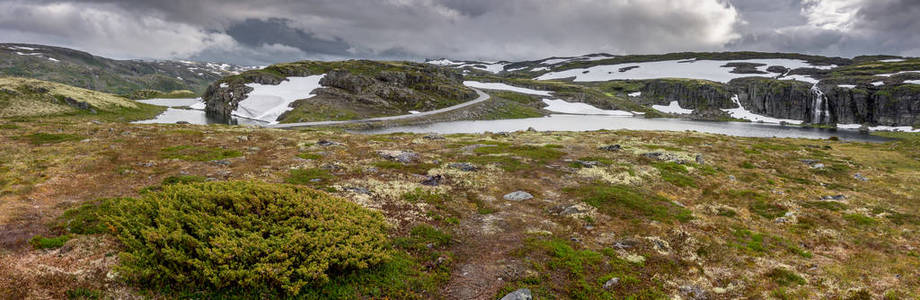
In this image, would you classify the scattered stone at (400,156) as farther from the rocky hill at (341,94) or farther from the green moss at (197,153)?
the rocky hill at (341,94)

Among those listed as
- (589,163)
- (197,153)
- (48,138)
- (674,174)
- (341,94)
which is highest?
(341,94)

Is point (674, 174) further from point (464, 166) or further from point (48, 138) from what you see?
point (48, 138)

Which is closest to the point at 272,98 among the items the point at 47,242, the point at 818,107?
the point at 47,242

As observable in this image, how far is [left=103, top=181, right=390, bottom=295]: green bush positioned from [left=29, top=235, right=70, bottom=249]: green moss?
148 centimetres

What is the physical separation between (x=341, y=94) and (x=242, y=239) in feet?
489

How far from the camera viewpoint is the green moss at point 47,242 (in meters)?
13.6

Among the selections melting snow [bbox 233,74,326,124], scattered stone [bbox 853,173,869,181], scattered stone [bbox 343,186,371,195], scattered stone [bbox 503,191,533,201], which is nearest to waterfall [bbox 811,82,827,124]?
scattered stone [bbox 853,173,869,181]

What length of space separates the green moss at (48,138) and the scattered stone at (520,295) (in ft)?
158

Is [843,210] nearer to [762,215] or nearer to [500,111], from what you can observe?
[762,215]

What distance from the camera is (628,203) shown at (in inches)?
955

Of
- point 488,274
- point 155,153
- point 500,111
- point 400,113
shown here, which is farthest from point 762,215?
point 500,111

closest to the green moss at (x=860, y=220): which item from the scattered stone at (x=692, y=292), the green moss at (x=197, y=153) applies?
the scattered stone at (x=692, y=292)

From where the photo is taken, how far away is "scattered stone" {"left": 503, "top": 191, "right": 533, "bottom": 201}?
25.2 meters

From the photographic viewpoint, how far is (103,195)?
20.7m
